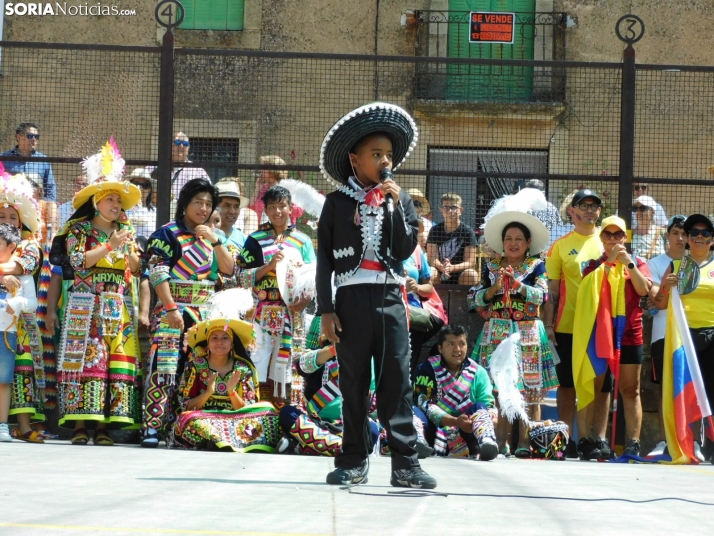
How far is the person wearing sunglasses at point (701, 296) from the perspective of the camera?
31.2ft

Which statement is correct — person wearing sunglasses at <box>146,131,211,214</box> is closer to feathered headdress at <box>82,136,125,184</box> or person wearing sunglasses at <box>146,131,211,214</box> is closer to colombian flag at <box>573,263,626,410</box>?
feathered headdress at <box>82,136,125,184</box>

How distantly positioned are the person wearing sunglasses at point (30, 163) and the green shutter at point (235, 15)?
9684 mm

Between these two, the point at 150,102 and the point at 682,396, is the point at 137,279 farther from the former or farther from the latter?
the point at 682,396

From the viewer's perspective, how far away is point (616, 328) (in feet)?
31.2

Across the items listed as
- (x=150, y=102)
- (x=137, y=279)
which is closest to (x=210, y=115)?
(x=150, y=102)

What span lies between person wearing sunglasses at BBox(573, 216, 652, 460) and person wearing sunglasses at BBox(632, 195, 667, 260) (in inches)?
29.1

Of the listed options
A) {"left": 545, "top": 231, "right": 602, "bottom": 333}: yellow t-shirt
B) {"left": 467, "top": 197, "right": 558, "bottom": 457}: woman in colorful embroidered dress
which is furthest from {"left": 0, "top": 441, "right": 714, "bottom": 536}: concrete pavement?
{"left": 545, "top": 231, "right": 602, "bottom": 333}: yellow t-shirt

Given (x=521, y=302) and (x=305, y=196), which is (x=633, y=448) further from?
(x=305, y=196)

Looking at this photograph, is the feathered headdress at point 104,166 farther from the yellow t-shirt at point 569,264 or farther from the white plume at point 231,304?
the yellow t-shirt at point 569,264

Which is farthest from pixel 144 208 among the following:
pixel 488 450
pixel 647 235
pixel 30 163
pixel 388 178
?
pixel 388 178

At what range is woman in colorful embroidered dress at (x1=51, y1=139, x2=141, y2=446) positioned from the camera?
8930 millimetres

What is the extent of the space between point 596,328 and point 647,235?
140 centimetres

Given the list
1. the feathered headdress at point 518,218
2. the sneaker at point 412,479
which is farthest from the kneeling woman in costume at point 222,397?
the sneaker at point 412,479

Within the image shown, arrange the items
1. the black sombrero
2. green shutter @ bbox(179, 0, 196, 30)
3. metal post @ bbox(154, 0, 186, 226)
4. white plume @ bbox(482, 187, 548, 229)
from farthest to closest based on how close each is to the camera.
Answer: green shutter @ bbox(179, 0, 196, 30) < metal post @ bbox(154, 0, 186, 226) < white plume @ bbox(482, 187, 548, 229) < the black sombrero
